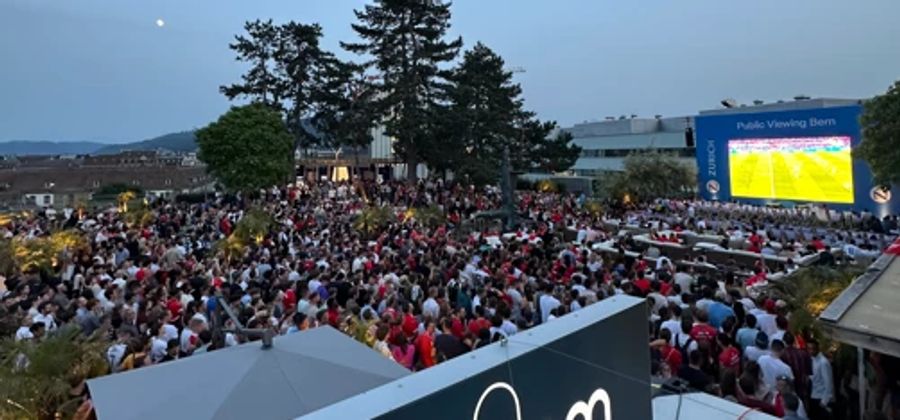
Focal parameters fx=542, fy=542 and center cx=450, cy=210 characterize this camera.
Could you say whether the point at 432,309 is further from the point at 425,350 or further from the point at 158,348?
the point at 158,348

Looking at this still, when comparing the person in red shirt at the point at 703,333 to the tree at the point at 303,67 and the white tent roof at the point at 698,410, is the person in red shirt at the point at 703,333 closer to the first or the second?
the white tent roof at the point at 698,410

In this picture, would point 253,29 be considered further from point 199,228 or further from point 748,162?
point 748,162

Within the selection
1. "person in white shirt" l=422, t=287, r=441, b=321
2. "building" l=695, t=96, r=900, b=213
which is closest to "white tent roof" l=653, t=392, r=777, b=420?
"person in white shirt" l=422, t=287, r=441, b=321

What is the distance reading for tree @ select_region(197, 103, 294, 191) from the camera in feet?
108

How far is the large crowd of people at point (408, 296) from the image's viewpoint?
240 inches

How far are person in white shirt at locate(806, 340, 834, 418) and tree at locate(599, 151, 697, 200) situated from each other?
2703 centimetres

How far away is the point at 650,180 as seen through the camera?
1284 inches

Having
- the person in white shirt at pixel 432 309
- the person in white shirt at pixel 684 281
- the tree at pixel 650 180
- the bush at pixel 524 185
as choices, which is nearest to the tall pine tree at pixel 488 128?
the bush at pixel 524 185

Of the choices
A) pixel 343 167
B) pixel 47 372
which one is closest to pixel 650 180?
pixel 47 372

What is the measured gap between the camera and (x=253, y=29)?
4025 centimetres

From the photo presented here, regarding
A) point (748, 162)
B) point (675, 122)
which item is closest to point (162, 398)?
point (748, 162)

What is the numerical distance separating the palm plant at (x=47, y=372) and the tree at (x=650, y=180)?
29950 millimetres

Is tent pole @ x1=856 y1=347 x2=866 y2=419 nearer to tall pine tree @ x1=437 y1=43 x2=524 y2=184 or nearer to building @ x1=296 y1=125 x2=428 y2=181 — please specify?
tall pine tree @ x1=437 y1=43 x2=524 y2=184

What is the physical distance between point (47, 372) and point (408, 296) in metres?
5.35
